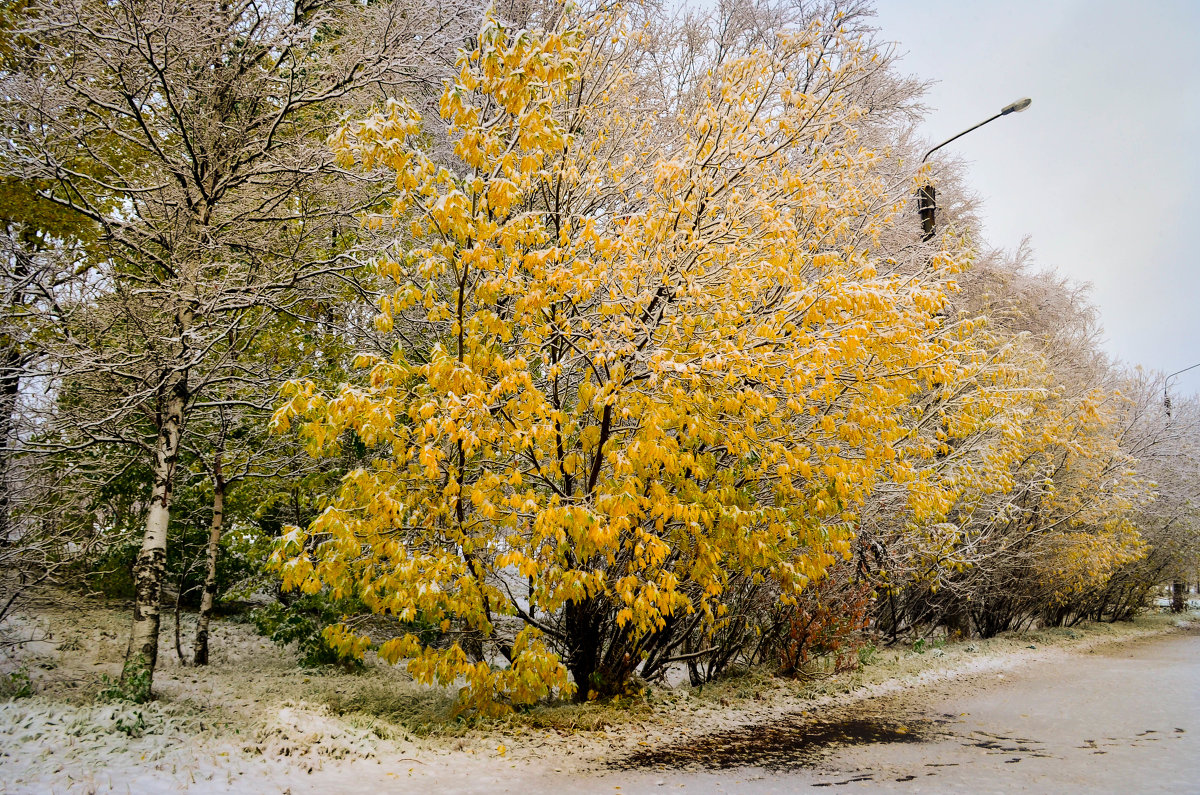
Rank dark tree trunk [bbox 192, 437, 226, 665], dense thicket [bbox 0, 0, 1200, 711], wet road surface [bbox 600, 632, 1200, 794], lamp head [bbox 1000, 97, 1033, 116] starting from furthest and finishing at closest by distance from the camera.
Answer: lamp head [bbox 1000, 97, 1033, 116], dark tree trunk [bbox 192, 437, 226, 665], dense thicket [bbox 0, 0, 1200, 711], wet road surface [bbox 600, 632, 1200, 794]

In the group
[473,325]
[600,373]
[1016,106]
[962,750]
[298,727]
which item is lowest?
[962,750]

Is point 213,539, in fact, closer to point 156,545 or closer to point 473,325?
point 156,545

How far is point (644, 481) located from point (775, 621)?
4.84 metres

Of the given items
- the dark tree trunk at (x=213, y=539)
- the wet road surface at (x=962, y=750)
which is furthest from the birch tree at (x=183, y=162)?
the wet road surface at (x=962, y=750)

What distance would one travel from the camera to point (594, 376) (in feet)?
21.9

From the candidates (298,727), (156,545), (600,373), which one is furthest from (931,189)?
(156,545)

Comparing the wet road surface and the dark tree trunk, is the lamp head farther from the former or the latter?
the dark tree trunk

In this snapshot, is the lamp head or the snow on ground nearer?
the snow on ground

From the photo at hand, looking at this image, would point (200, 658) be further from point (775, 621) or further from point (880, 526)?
point (880, 526)

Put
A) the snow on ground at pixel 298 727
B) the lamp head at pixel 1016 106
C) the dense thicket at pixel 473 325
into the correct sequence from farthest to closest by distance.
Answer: the lamp head at pixel 1016 106, the dense thicket at pixel 473 325, the snow on ground at pixel 298 727

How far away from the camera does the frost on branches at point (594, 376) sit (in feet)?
15.9

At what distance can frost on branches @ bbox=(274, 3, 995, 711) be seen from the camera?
4855 mm

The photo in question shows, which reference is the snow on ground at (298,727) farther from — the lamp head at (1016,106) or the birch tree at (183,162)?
the lamp head at (1016,106)

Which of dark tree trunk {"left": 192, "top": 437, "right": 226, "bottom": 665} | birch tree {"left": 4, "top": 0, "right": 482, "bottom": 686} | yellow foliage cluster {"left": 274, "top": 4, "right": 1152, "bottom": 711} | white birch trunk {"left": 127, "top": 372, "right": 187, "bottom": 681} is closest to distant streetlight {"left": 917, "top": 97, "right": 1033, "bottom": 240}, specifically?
yellow foliage cluster {"left": 274, "top": 4, "right": 1152, "bottom": 711}
